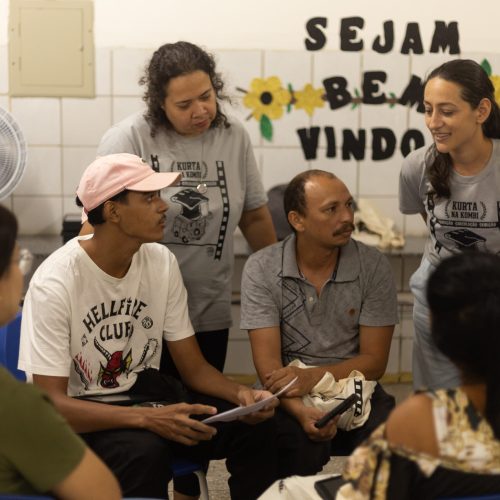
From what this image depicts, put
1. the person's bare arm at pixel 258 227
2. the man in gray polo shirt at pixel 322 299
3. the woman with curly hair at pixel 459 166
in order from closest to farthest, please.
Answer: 1. the woman with curly hair at pixel 459 166
2. the man in gray polo shirt at pixel 322 299
3. the person's bare arm at pixel 258 227

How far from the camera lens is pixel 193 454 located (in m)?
2.53

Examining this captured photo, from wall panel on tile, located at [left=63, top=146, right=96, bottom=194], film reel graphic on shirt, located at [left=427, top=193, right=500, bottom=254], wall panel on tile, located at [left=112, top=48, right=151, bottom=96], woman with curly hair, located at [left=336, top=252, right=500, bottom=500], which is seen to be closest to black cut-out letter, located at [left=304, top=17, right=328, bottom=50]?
wall panel on tile, located at [left=112, top=48, right=151, bottom=96]

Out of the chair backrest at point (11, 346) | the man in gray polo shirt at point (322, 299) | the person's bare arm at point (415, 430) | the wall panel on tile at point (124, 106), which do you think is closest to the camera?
the person's bare arm at point (415, 430)

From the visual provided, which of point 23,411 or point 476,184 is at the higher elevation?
point 476,184

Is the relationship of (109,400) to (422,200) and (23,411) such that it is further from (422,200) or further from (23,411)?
(422,200)

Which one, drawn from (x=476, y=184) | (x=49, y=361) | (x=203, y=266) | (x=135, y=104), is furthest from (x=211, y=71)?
(x=135, y=104)

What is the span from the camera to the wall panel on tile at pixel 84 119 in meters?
4.30

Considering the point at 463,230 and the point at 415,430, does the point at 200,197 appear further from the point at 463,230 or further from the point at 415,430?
the point at 415,430

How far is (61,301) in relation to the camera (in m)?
2.40

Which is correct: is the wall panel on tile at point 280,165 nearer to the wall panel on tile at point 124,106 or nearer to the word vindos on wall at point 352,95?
the word vindos on wall at point 352,95

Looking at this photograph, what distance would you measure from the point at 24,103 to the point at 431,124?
2294 mm

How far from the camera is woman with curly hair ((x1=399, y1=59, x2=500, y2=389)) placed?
2.63 m

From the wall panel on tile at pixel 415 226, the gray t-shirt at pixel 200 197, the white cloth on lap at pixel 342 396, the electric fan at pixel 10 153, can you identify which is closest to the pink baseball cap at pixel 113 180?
the gray t-shirt at pixel 200 197

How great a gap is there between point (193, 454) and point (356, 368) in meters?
0.55
